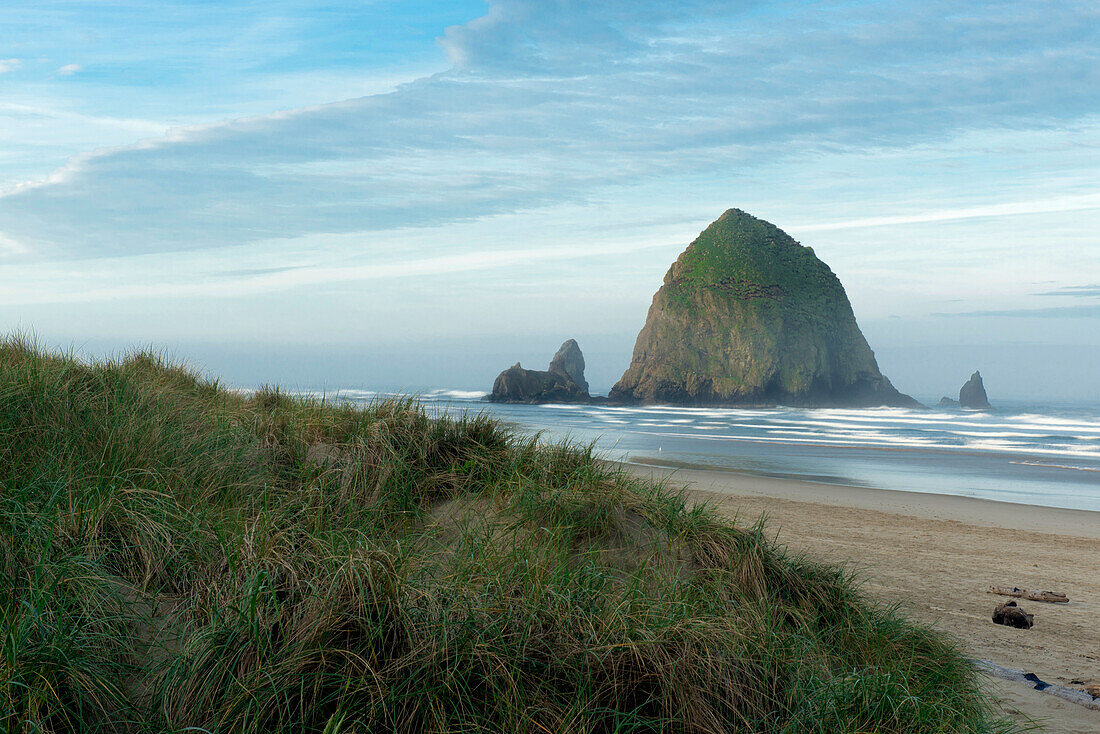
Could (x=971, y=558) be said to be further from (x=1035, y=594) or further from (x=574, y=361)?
(x=574, y=361)

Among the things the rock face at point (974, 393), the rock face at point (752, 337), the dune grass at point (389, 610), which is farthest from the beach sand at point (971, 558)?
the rock face at point (974, 393)

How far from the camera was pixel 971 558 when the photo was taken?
9.82m

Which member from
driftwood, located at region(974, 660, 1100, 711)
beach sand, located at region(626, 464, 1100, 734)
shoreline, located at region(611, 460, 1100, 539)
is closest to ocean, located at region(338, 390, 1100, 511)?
shoreline, located at region(611, 460, 1100, 539)

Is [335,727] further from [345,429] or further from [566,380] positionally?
[566,380]

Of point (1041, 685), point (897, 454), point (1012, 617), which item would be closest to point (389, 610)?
point (1041, 685)

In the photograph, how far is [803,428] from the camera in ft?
136

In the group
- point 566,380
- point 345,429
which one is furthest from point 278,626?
point 566,380

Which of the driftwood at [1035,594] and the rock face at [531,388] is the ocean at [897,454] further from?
the rock face at [531,388]

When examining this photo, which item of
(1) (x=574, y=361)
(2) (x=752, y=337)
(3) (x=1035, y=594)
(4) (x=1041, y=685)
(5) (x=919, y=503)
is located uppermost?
(2) (x=752, y=337)

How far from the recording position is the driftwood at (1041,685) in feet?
15.9

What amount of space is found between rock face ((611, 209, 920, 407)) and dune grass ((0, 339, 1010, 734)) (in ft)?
253

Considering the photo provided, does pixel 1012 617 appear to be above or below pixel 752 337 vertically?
below

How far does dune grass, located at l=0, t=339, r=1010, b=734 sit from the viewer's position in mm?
2686

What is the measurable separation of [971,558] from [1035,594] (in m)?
2.10
